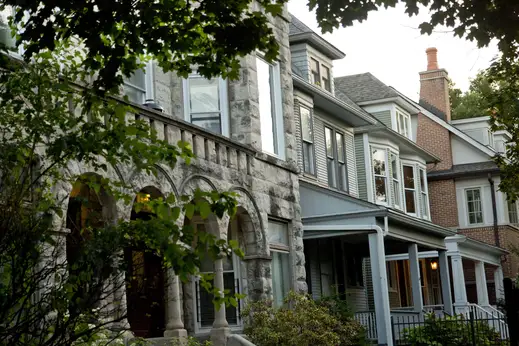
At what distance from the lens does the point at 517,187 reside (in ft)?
55.5

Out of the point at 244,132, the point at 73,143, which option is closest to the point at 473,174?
the point at 244,132

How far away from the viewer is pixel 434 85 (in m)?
44.9

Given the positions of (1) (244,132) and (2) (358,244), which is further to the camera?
(2) (358,244)

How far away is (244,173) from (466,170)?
2330cm

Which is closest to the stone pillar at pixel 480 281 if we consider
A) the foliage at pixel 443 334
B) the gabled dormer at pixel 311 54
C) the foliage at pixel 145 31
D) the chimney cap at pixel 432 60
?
the gabled dormer at pixel 311 54

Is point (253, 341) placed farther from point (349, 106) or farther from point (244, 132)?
point (349, 106)

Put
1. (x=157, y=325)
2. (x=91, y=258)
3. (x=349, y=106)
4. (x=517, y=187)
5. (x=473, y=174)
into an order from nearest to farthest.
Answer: (x=91, y=258), (x=517, y=187), (x=157, y=325), (x=349, y=106), (x=473, y=174)

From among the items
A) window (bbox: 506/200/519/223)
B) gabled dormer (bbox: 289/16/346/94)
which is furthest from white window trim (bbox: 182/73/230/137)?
window (bbox: 506/200/519/223)

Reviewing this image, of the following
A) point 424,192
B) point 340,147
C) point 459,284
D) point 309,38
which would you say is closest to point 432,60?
point 424,192

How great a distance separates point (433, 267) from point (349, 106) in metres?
8.52

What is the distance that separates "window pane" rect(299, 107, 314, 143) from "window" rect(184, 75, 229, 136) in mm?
6778

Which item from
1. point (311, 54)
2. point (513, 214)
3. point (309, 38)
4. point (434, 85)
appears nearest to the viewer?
point (309, 38)

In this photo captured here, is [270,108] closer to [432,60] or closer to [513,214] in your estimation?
[513,214]

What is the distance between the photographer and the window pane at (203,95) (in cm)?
2023
